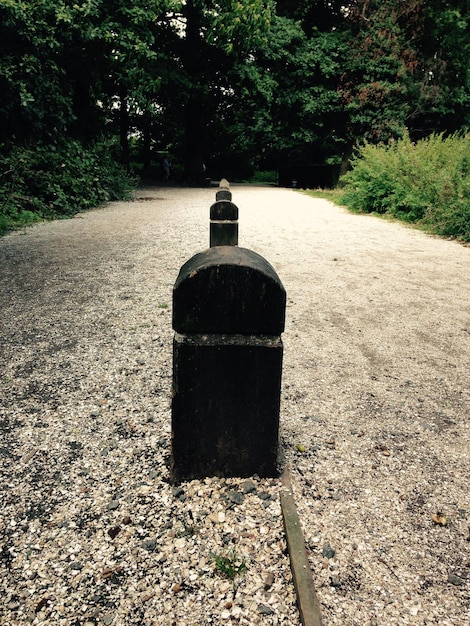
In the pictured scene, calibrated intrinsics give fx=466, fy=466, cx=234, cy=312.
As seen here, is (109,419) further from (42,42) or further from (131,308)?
(42,42)

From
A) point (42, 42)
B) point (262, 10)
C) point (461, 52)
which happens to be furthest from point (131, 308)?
point (461, 52)

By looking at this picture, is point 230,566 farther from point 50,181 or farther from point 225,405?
point 50,181

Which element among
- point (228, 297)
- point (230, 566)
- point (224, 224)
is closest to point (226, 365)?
point (228, 297)

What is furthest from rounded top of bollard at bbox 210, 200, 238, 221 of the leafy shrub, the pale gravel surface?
the leafy shrub

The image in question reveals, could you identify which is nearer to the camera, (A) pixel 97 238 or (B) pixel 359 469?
(B) pixel 359 469

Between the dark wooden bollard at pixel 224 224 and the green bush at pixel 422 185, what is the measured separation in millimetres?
5730

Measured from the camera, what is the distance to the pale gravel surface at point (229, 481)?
173 centimetres

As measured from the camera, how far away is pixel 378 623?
5.38 feet

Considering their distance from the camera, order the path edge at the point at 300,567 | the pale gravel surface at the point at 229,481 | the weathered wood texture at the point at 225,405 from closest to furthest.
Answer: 1. the path edge at the point at 300,567
2. the pale gravel surface at the point at 229,481
3. the weathered wood texture at the point at 225,405

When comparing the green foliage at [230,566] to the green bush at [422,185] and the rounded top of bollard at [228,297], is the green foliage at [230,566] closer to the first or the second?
the rounded top of bollard at [228,297]

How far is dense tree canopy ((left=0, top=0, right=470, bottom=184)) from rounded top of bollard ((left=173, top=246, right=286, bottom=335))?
11352 mm

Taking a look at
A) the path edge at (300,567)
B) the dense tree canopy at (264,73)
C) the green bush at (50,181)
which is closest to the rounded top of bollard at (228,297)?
the path edge at (300,567)

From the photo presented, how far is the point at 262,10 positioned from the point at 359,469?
20240 mm

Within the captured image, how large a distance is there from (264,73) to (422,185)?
15.7 meters
